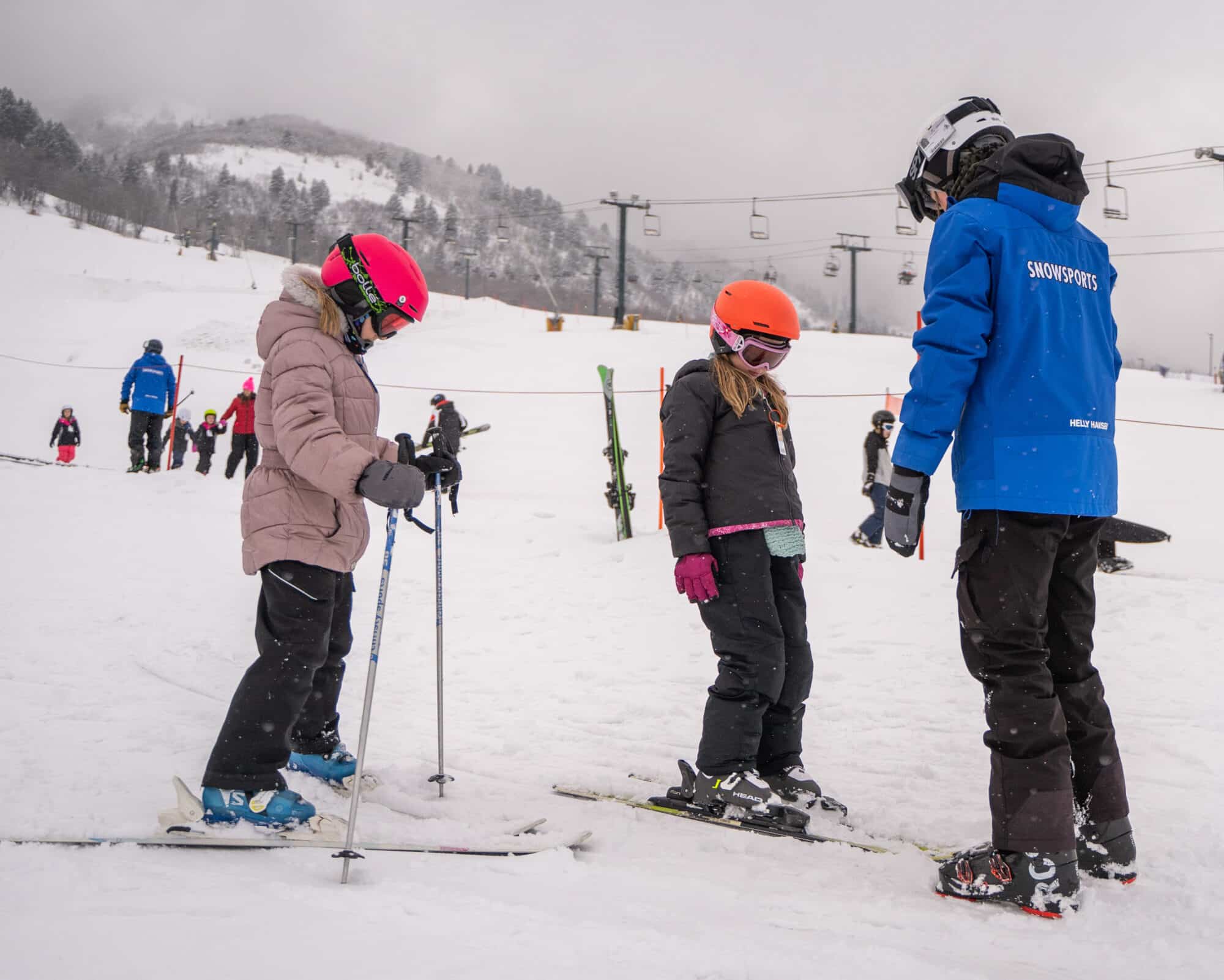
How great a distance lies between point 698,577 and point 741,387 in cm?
72

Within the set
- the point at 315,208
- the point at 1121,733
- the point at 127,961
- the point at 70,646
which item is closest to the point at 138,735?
the point at 70,646

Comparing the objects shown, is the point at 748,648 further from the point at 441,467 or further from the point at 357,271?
the point at 357,271

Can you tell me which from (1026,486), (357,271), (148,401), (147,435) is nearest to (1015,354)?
(1026,486)

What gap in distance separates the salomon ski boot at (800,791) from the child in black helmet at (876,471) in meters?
6.78

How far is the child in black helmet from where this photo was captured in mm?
9648

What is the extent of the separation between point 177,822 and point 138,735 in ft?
3.42

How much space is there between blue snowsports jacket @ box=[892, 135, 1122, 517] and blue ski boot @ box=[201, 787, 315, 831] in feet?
6.53

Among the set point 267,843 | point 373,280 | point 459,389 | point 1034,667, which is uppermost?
point 459,389

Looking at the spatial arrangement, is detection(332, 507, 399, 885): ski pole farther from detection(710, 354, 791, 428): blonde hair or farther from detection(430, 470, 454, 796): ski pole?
detection(710, 354, 791, 428): blonde hair

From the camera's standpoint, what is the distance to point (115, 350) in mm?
26781

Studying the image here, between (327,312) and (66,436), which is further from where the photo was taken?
(66,436)

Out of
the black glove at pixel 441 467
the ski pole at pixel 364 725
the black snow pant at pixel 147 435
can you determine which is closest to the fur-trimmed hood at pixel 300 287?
the black glove at pixel 441 467

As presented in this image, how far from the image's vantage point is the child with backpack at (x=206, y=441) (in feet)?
49.5

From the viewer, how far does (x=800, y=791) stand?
9.92 ft
